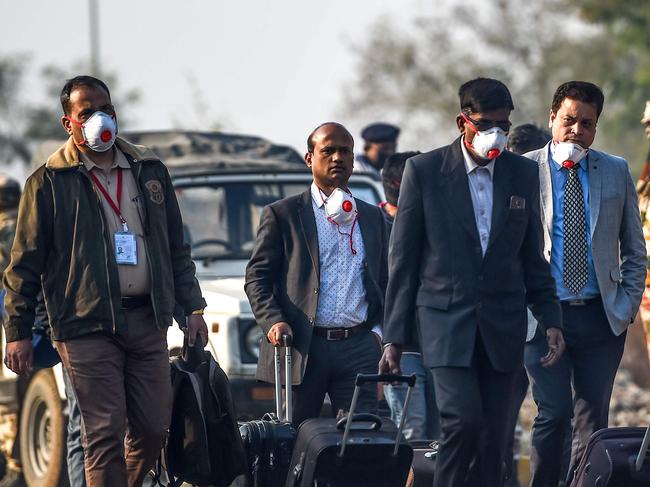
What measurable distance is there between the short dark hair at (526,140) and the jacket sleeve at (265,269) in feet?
5.04

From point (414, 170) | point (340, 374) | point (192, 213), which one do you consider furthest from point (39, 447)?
point (414, 170)

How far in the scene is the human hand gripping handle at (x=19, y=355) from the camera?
7.20 m

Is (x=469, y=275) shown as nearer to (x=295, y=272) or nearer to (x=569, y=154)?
(x=569, y=154)

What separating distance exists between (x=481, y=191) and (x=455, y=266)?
1.18 feet

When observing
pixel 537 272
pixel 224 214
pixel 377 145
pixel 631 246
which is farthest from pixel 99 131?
pixel 377 145

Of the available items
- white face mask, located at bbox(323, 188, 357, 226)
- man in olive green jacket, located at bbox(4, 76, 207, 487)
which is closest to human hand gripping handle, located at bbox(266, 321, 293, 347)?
white face mask, located at bbox(323, 188, 357, 226)

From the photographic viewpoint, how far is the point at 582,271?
7.83 meters

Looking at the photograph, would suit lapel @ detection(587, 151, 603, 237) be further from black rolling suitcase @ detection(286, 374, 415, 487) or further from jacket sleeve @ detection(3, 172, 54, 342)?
jacket sleeve @ detection(3, 172, 54, 342)

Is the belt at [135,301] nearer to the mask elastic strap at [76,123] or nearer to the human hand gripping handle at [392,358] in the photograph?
the mask elastic strap at [76,123]

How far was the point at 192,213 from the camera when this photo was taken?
11016 mm

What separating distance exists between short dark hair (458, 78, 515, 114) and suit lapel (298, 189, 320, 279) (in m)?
1.41

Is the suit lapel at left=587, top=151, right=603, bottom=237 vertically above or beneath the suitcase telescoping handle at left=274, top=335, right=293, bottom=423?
above

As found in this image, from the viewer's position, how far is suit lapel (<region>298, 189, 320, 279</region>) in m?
8.27

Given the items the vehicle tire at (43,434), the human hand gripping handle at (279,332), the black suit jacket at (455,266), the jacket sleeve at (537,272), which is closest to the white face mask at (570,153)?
the jacket sleeve at (537,272)
